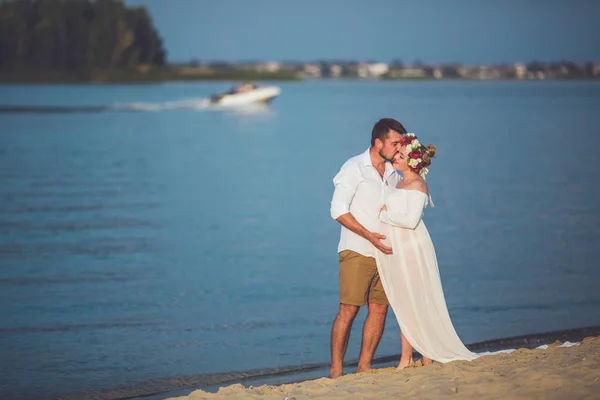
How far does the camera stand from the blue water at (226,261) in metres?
10.5

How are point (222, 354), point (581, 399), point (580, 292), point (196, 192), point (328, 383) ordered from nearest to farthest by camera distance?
point (581, 399)
point (328, 383)
point (222, 354)
point (580, 292)
point (196, 192)

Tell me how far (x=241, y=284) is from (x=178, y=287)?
804 millimetres

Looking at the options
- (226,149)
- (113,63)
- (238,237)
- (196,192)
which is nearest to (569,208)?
(238,237)

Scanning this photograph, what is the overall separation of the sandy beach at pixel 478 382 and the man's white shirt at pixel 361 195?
0.99 metres

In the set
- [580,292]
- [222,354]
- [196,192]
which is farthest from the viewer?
[196,192]

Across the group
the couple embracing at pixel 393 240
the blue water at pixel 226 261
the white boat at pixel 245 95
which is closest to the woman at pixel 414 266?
the couple embracing at pixel 393 240

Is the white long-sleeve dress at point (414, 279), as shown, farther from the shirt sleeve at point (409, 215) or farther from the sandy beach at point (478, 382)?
the sandy beach at point (478, 382)

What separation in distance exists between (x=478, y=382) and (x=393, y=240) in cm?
131

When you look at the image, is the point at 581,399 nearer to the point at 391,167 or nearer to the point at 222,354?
the point at 391,167

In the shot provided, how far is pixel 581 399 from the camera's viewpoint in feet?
21.0

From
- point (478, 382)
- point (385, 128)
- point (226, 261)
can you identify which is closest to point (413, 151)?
point (385, 128)

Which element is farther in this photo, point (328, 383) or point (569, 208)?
→ point (569, 208)

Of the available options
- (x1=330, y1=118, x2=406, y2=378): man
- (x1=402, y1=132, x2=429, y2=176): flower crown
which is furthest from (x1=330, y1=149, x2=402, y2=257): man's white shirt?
(x1=402, y1=132, x2=429, y2=176): flower crown

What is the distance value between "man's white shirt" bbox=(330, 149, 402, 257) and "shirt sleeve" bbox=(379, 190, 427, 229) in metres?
0.15
